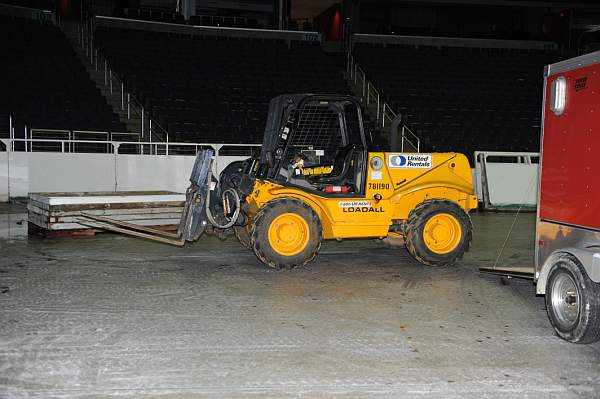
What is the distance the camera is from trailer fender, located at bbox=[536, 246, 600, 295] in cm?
479

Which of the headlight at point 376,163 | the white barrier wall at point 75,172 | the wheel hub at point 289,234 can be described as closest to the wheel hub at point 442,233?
the headlight at point 376,163

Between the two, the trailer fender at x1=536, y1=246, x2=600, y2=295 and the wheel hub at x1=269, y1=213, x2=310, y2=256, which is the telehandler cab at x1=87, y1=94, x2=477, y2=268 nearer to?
the wheel hub at x1=269, y1=213, x2=310, y2=256

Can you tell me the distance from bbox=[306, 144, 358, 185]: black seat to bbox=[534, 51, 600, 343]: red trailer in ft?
10.4

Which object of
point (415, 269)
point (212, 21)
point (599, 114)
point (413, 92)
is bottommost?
point (415, 269)

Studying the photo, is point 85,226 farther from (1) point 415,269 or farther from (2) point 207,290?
(1) point 415,269

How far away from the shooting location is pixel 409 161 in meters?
8.79

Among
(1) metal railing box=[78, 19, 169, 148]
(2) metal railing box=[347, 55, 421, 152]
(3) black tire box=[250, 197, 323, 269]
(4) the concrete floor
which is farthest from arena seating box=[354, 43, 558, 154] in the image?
(4) the concrete floor

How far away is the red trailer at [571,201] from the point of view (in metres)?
4.95

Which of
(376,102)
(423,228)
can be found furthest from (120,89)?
(423,228)

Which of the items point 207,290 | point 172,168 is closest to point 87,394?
point 207,290

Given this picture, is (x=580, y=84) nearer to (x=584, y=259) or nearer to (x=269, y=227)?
(x=584, y=259)

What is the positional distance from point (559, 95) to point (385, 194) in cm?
335

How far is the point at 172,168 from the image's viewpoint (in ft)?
51.8

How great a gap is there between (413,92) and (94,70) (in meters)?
12.1
